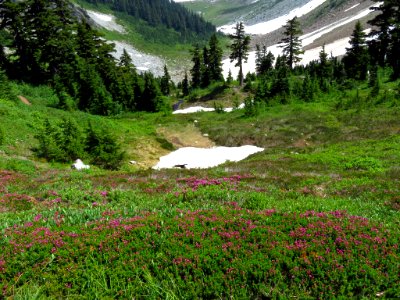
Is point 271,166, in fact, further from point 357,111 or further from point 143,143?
point 357,111

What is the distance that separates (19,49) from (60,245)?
5205cm

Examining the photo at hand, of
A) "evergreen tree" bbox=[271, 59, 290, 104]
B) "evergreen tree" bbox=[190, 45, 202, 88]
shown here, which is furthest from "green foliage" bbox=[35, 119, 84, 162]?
"evergreen tree" bbox=[190, 45, 202, 88]

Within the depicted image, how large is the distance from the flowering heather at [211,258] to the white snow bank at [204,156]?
1681 cm

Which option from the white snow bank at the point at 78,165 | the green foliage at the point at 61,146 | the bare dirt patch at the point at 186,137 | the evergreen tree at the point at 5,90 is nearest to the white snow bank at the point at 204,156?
the bare dirt patch at the point at 186,137

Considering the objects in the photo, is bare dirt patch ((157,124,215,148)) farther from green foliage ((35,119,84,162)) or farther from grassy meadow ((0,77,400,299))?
grassy meadow ((0,77,400,299))

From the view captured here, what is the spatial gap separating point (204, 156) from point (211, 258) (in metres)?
20.3

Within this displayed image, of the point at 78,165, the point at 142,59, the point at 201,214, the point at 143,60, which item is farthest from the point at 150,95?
the point at 142,59

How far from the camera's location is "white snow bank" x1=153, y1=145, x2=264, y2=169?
23.4 meters

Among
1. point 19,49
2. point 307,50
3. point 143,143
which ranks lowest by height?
point 143,143

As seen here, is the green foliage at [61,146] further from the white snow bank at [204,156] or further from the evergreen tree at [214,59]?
the evergreen tree at [214,59]

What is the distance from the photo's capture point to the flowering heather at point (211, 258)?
4438mm

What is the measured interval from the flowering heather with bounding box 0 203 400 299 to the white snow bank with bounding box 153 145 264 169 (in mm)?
16809

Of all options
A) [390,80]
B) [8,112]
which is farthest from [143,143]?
[390,80]

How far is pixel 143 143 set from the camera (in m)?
28.0
